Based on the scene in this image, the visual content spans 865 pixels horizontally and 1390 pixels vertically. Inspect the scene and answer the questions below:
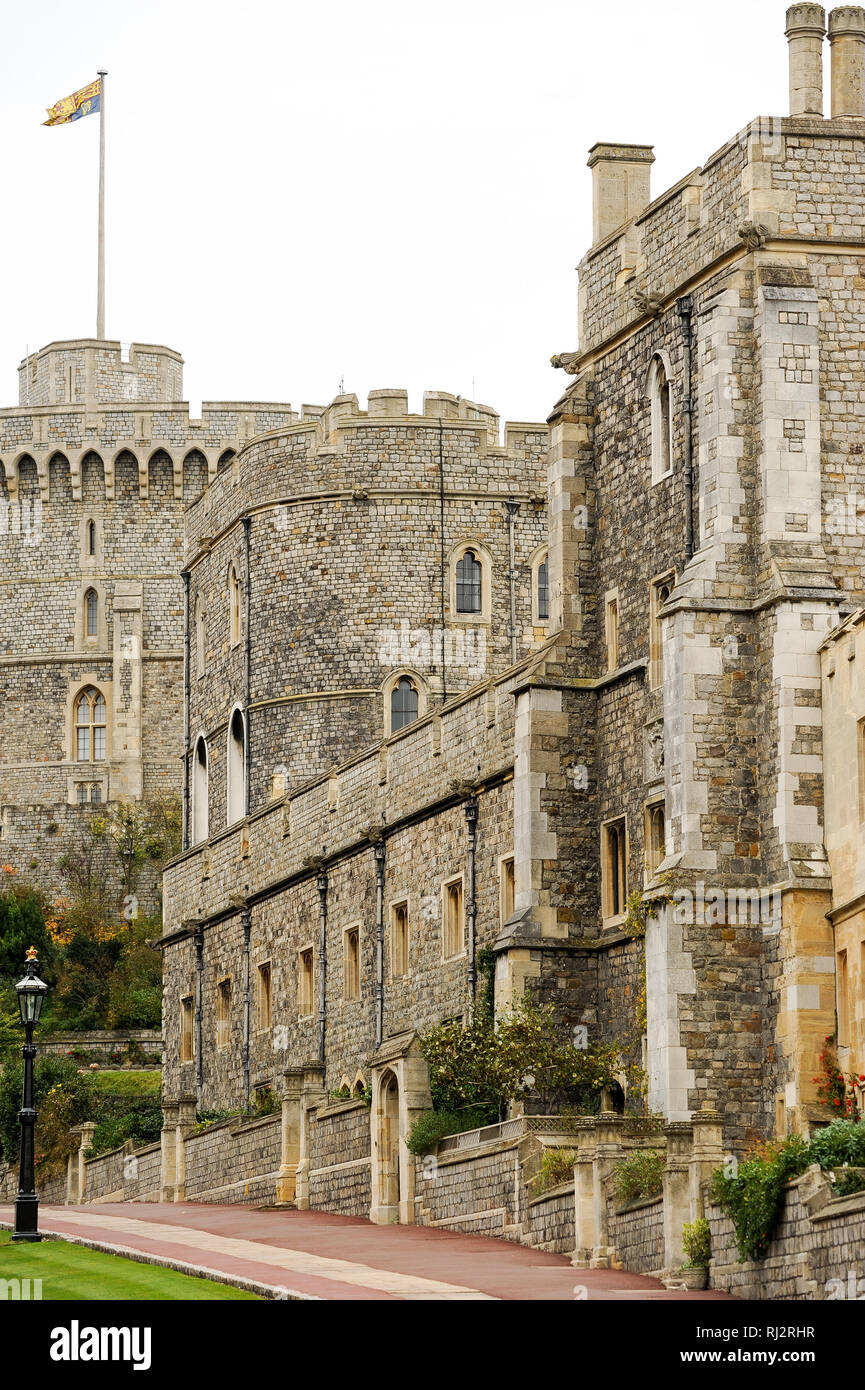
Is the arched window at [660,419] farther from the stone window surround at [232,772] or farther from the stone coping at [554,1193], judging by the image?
the stone window surround at [232,772]

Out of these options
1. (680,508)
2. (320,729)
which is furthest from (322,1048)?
(680,508)

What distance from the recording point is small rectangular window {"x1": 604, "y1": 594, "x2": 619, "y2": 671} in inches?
1325

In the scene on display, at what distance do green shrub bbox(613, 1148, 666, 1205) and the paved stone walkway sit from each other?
0.82m

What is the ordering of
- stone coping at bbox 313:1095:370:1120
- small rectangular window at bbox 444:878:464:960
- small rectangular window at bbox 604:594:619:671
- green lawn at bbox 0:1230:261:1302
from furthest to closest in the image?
small rectangular window at bbox 444:878:464:960 < stone coping at bbox 313:1095:370:1120 < small rectangular window at bbox 604:594:619:671 < green lawn at bbox 0:1230:261:1302

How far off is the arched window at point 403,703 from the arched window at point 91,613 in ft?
96.0

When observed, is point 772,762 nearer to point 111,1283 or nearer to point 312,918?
point 111,1283

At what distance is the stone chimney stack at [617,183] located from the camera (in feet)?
117

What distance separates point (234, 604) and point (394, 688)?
413 cm

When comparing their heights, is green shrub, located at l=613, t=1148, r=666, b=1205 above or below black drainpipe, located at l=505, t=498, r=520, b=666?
below

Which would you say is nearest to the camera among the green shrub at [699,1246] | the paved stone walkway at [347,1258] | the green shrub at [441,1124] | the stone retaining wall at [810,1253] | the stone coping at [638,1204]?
the stone retaining wall at [810,1253]

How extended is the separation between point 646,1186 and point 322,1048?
1735 cm

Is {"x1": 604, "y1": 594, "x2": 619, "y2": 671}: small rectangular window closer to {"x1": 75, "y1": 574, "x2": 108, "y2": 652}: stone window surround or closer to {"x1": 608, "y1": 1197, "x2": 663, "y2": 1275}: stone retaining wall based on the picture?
{"x1": 608, "y1": 1197, "x2": 663, "y2": 1275}: stone retaining wall

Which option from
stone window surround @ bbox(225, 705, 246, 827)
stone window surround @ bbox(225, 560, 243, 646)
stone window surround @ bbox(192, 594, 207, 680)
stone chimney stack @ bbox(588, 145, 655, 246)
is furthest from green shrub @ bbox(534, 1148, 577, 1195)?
stone window surround @ bbox(192, 594, 207, 680)

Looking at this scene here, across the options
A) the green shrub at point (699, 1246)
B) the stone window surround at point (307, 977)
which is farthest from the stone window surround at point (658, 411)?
the stone window surround at point (307, 977)
